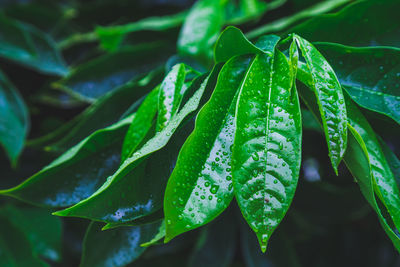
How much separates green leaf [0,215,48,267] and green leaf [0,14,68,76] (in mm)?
340

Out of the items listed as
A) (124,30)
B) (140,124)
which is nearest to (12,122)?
(124,30)

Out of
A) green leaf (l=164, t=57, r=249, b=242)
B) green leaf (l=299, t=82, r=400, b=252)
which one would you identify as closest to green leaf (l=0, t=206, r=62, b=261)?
green leaf (l=164, t=57, r=249, b=242)

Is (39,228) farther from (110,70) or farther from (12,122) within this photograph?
(110,70)

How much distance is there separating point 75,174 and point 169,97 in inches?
7.5

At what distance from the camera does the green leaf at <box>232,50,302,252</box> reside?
13.7 inches

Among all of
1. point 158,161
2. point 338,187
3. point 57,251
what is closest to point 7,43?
point 57,251

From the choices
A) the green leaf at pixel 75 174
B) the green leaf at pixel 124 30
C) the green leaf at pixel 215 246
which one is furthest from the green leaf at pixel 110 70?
the green leaf at pixel 215 246

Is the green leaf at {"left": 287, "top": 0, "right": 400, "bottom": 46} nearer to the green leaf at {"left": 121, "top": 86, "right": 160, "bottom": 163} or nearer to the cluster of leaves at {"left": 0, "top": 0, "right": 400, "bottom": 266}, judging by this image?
the cluster of leaves at {"left": 0, "top": 0, "right": 400, "bottom": 266}

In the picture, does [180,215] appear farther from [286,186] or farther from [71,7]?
[71,7]

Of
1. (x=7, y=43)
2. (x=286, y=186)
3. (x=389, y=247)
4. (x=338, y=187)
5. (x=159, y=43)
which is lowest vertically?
(x=389, y=247)

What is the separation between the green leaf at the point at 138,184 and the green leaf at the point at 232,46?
4 cm

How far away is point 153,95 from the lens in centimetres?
50

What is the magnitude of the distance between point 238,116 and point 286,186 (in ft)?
0.26

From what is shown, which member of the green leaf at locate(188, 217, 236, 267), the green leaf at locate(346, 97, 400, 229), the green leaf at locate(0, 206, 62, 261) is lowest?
the green leaf at locate(188, 217, 236, 267)
